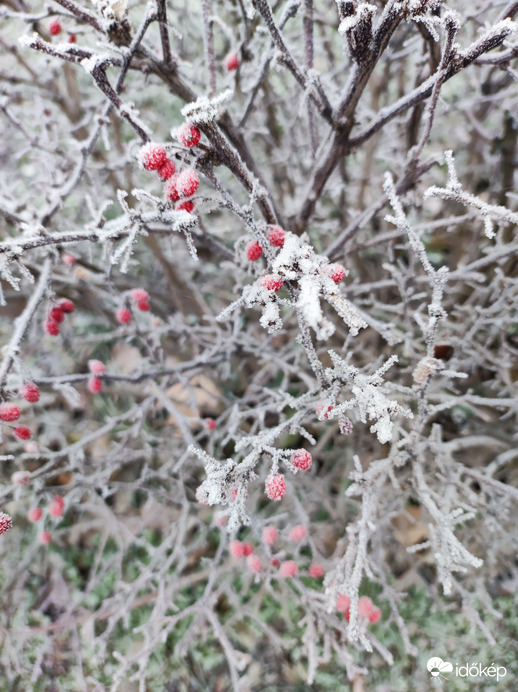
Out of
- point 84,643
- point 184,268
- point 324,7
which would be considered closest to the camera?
point 84,643

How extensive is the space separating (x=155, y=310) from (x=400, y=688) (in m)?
2.03

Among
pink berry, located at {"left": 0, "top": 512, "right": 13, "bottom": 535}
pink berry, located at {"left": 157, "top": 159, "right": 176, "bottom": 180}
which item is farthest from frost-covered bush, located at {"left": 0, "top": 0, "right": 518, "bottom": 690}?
pink berry, located at {"left": 0, "top": 512, "right": 13, "bottom": 535}

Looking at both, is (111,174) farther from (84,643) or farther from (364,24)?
(84,643)

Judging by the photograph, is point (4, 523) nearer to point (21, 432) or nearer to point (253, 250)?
point (21, 432)

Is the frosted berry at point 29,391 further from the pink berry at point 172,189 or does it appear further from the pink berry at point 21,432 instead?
the pink berry at point 172,189

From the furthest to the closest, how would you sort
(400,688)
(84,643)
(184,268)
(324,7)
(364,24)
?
(184,268), (324,7), (84,643), (400,688), (364,24)

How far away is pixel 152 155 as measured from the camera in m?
0.92

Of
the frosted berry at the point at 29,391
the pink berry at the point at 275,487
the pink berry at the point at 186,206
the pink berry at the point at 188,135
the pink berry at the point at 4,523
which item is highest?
the pink berry at the point at 188,135

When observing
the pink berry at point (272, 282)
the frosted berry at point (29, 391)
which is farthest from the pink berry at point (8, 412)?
the pink berry at point (272, 282)

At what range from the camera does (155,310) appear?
254cm

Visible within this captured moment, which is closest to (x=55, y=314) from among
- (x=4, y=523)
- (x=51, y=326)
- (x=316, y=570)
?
(x=51, y=326)

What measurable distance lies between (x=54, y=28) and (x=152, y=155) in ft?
3.54

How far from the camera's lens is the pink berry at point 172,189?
913mm

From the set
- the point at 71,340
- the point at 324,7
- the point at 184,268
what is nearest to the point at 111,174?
the point at 184,268
